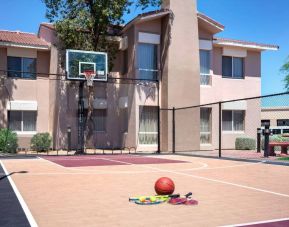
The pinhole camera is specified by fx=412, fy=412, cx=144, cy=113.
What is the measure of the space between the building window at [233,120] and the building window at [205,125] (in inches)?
60.6

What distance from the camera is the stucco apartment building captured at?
85.0 ft

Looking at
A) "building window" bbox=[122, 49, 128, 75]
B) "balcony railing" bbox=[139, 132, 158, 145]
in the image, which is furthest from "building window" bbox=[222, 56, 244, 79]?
"balcony railing" bbox=[139, 132, 158, 145]

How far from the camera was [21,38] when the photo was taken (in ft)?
93.8

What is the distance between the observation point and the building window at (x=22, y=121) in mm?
26969

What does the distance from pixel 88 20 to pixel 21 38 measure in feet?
22.0

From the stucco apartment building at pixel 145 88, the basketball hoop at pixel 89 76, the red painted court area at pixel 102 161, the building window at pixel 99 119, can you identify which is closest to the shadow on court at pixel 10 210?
the red painted court area at pixel 102 161

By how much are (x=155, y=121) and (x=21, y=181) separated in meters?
15.8

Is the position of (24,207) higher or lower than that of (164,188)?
lower

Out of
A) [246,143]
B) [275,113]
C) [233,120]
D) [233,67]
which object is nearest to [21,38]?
[233,67]

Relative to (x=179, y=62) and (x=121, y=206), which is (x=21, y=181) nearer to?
(x=121, y=206)

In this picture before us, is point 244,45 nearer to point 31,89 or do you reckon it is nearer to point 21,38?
point 31,89

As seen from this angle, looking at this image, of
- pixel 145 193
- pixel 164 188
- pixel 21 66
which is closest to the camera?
pixel 164 188

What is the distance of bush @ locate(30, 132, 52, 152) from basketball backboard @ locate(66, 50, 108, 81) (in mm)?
5370

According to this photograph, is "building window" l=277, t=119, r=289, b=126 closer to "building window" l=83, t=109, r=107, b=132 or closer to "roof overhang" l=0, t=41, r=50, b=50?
"building window" l=83, t=109, r=107, b=132
